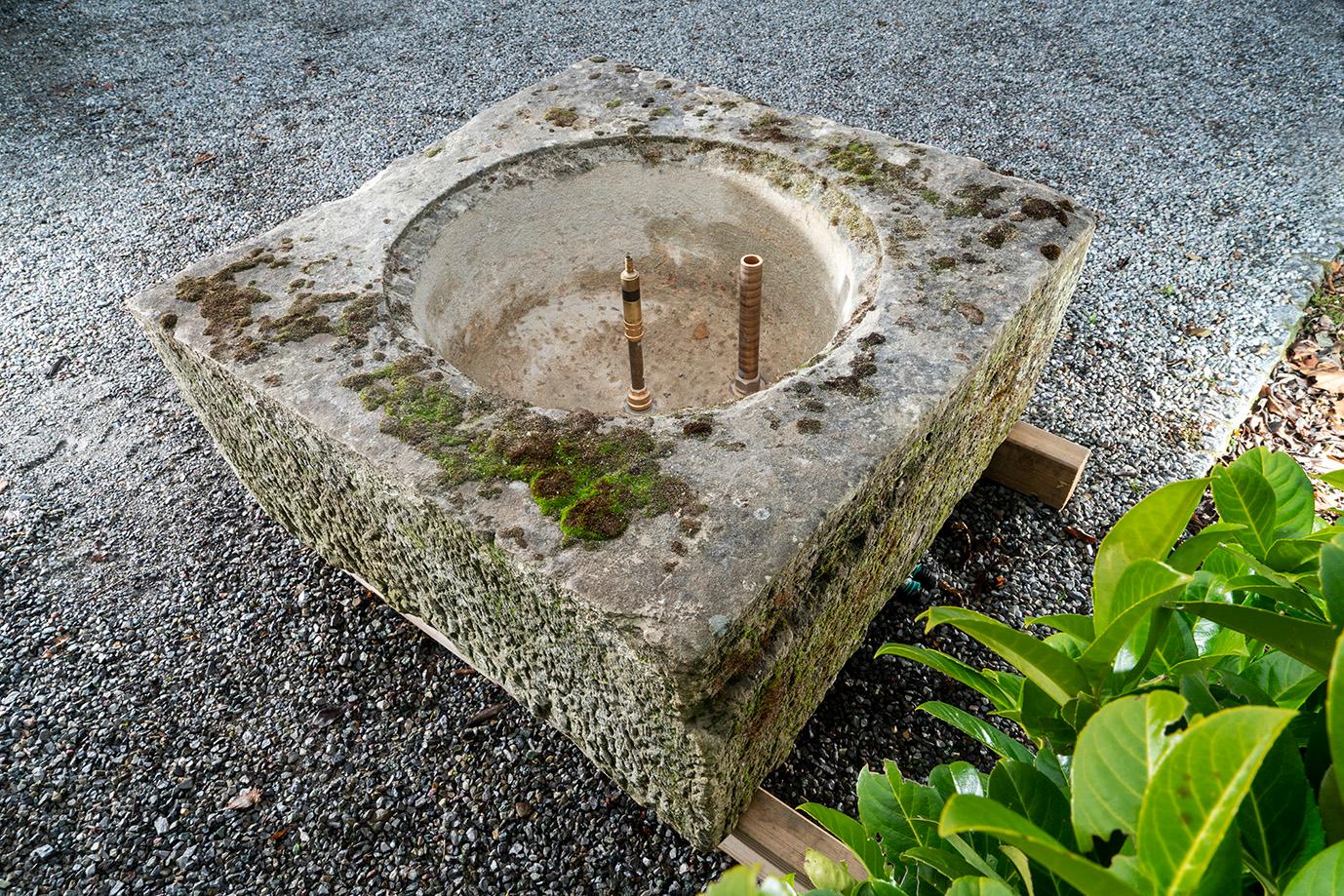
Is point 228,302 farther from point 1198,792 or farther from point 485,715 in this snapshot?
point 1198,792

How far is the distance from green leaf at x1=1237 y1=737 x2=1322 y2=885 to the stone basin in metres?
1.01

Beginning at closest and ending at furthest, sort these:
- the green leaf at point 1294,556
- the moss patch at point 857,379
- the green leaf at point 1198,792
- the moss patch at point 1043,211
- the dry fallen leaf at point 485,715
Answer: the green leaf at point 1198,792, the green leaf at point 1294,556, the moss patch at point 857,379, the moss patch at point 1043,211, the dry fallen leaf at point 485,715

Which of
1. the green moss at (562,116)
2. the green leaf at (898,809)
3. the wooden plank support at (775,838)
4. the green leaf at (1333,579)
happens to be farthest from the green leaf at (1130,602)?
the green moss at (562,116)

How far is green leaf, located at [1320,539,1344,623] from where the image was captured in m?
0.73

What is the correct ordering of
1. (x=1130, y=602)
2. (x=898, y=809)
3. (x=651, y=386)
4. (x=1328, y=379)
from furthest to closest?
1. (x=1328, y=379)
2. (x=651, y=386)
3. (x=898, y=809)
4. (x=1130, y=602)

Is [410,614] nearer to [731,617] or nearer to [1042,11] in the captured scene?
[731,617]

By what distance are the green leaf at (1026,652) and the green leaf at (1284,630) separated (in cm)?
14

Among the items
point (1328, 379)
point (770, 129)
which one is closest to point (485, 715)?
point (770, 129)

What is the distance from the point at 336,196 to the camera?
5.00 metres

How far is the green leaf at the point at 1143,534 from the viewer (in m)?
0.83

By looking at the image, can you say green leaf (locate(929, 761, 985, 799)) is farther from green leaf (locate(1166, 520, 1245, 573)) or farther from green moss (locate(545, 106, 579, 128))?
green moss (locate(545, 106, 579, 128))

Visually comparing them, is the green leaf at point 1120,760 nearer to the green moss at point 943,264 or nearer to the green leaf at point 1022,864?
the green leaf at point 1022,864

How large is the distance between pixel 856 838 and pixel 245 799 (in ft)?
7.09

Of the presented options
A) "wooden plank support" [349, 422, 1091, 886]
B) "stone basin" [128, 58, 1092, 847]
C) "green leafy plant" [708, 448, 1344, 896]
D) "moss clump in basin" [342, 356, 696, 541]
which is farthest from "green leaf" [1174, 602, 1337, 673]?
"moss clump in basin" [342, 356, 696, 541]
